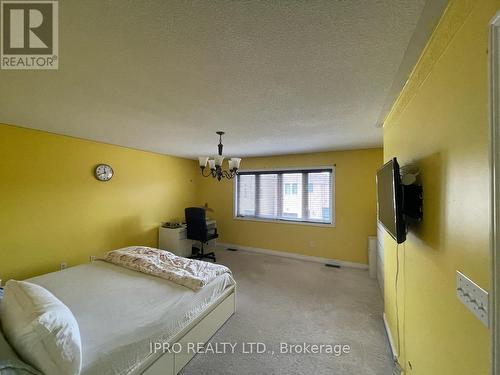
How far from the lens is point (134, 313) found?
1585mm

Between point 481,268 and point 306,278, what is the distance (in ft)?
9.97

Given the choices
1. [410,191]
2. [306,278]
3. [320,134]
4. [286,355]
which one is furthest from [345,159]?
[286,355]

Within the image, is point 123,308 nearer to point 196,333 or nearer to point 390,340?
point 196,333

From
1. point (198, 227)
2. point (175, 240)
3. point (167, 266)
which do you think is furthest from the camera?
point (175, 240)

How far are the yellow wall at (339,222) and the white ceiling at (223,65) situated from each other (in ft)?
5.43

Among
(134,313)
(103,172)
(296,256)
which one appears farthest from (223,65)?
(296,256)

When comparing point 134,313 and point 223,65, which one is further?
point 134,313

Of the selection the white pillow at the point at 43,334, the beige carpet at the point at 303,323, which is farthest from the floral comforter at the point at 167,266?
the white pillow at the point at 43,334

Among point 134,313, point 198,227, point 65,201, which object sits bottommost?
point 134,313

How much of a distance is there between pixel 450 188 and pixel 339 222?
3.38 meters

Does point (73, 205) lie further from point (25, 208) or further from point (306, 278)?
point (306, 278)

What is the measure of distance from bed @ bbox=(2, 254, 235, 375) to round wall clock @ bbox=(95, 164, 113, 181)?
1.63 m

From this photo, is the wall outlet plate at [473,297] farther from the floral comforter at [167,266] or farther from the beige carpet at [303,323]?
the floral comforter at [167,266]

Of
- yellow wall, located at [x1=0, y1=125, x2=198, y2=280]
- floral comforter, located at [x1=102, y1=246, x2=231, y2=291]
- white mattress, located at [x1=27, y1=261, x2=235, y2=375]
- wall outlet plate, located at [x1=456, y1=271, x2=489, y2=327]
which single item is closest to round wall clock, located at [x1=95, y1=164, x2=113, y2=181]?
yellow wall, located at [x1=0, y1=125, x2=198, y2=280]
